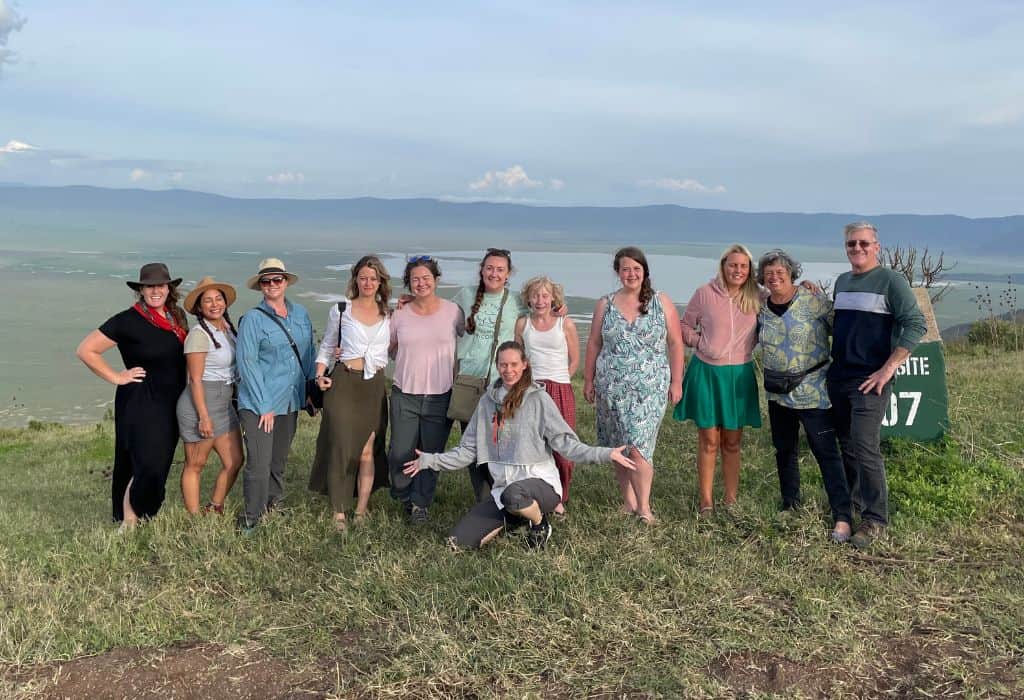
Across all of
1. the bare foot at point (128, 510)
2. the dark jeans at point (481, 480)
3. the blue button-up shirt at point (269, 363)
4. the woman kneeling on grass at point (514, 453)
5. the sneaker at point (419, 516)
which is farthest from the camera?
the sneaker at point (419, 516)

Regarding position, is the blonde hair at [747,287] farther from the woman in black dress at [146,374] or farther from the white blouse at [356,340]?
the woman in black dress at [146,374]

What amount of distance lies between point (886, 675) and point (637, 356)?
8.35ft

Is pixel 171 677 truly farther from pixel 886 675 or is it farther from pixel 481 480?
pixel 886 675

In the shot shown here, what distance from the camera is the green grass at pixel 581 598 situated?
13.3 ft

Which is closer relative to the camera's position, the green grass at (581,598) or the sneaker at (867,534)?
the green grass at (581,598)

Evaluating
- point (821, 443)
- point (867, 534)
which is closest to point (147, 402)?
point (821, 443)

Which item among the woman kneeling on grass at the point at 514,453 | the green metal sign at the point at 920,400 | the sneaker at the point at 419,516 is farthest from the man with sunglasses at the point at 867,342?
the sneaker at the point at 419,516

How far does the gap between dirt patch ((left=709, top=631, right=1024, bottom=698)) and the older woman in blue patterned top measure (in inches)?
56.8

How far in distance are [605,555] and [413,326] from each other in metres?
2.15

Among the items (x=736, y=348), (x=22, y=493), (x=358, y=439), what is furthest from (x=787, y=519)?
(x=22, y=493)

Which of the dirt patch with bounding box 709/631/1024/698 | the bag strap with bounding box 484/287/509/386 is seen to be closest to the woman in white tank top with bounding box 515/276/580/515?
the bag strap with bounding box 484/287/509/386

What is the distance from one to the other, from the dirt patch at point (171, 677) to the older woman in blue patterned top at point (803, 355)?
11.7 ft

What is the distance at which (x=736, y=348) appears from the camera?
5824mm

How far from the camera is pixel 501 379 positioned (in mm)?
5535
